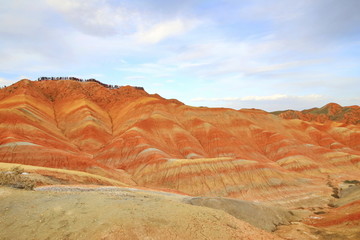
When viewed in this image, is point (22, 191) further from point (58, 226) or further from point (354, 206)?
point (354, 206)

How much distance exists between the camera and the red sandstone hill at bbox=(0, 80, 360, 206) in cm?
6406

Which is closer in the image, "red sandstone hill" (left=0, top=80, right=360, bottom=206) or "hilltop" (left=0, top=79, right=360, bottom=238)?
"hilltop" (left=0, top=79, right=360, bottom=238)

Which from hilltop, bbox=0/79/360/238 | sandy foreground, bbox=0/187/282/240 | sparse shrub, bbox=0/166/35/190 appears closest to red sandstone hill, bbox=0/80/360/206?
hilltop, bbox=0/79/360/238

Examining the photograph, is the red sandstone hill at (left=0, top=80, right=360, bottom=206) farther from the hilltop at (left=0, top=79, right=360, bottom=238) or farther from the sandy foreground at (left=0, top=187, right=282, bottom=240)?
the sandy foreground at (left=0, top=187, right=282, bottom=240)

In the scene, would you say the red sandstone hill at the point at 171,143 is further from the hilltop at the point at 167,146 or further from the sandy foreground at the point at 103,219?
the sandy foreground at the point at 103,219

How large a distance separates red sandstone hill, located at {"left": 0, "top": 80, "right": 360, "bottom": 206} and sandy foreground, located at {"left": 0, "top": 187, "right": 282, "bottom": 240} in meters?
43.5

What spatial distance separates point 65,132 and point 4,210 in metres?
95.3

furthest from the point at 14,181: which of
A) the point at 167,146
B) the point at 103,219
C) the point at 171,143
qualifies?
the point at 171,143

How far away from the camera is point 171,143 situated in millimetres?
94250

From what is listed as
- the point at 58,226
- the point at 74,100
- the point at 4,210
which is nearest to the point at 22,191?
the point at 4,210

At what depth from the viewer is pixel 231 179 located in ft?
216

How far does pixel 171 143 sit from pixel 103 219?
77.9 m

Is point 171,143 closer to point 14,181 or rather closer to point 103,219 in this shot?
point 14,181

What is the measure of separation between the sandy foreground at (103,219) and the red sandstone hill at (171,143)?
43455mm
